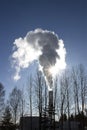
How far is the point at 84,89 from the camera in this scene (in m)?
41.2

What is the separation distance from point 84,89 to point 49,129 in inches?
348

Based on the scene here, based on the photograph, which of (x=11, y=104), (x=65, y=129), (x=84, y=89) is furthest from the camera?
(x=11, y=104)

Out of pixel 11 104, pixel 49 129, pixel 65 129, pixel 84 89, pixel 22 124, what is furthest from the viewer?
pixel 11 104

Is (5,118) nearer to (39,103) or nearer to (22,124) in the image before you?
(22,124)

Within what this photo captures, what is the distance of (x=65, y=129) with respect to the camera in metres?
48.4

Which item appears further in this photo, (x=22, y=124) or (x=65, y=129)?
(x=65, y=129)

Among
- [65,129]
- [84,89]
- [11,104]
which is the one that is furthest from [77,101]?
[11,104]

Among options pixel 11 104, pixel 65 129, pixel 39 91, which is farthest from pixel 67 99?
pixel 11 104

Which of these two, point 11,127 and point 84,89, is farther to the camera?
point 11,127

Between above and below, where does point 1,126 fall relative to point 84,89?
below

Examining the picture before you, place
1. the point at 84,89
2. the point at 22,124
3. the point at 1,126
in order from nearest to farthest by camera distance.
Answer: the point at 84,89 → the point at 22,124 → the point at 1,126

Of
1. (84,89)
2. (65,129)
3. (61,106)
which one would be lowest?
(65,129)

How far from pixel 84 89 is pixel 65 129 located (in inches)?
443

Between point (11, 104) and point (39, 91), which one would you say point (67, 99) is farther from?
point (11, 104)
